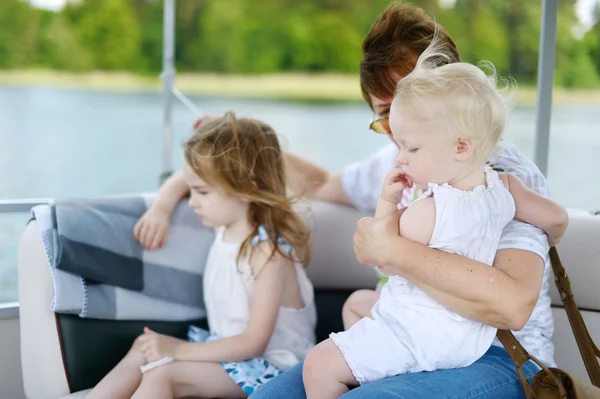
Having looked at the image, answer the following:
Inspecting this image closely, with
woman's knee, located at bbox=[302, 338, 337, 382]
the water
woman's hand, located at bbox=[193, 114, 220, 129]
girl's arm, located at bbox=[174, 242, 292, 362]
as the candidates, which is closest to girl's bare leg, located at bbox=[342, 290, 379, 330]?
girl's arm, located at bbox=[174, 242, 292, 362]

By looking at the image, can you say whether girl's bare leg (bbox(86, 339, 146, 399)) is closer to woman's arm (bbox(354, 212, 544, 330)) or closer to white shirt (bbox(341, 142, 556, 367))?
woman's arm (bbox(354, 212, 544, 330))

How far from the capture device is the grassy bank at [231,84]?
12.1m

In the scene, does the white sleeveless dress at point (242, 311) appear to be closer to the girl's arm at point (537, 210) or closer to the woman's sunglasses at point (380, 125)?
the woman's sunglasses at point (380, 125)

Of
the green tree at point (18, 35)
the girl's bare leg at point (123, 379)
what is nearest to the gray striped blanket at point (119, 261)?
the girl's bare leg at point (123, 379)

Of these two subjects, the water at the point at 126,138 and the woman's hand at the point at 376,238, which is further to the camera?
the water at the point at 126,138

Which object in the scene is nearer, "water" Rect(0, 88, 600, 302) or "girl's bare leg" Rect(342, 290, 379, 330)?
"girl's bare leg" Rect(342, 290, 379, 330)

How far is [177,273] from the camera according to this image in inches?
93.7

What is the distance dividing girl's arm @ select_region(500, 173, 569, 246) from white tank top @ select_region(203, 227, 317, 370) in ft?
2.53

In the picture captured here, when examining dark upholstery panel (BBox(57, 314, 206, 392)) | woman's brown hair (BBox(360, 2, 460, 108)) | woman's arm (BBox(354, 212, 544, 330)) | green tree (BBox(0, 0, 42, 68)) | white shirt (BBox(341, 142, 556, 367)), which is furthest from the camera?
green tree (BBox(0, 0, 42, 68))

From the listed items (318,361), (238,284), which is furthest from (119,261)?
(318,361)

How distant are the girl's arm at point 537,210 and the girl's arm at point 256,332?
2.41 feet

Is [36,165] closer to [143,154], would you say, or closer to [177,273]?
[143,154]

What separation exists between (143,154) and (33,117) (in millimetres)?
2423

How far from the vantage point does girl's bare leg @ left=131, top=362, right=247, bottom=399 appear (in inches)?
83.1
